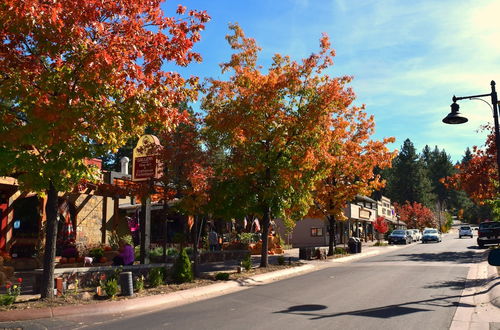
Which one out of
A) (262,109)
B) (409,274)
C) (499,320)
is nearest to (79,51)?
(262,109)

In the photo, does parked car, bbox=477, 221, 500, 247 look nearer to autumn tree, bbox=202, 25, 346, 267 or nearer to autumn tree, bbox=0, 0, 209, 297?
autumn tree, bbox=202, 25, 346, 267

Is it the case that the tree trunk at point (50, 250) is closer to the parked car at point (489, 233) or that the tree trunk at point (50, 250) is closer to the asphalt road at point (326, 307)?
the asphalt road at point (326, 307)

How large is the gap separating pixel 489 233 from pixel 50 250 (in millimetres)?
32085

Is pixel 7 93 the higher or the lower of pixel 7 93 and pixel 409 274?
the higher

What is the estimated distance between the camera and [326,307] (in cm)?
991

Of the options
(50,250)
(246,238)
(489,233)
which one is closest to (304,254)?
(246,238)

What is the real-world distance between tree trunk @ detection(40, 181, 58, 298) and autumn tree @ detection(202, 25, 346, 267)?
6.85 meters

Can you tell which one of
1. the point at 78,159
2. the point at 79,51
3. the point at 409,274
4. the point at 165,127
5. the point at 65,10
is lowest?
the point at 409,274

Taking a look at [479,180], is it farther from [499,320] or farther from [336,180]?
[499,320]

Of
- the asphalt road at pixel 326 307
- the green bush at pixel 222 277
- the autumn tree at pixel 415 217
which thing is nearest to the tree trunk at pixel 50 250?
the asphalt road at pixel 326 307

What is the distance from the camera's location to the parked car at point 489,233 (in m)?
32.9

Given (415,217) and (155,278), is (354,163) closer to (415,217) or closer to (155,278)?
(155,278)

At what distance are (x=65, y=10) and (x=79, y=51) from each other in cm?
86

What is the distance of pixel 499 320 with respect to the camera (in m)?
8.32
